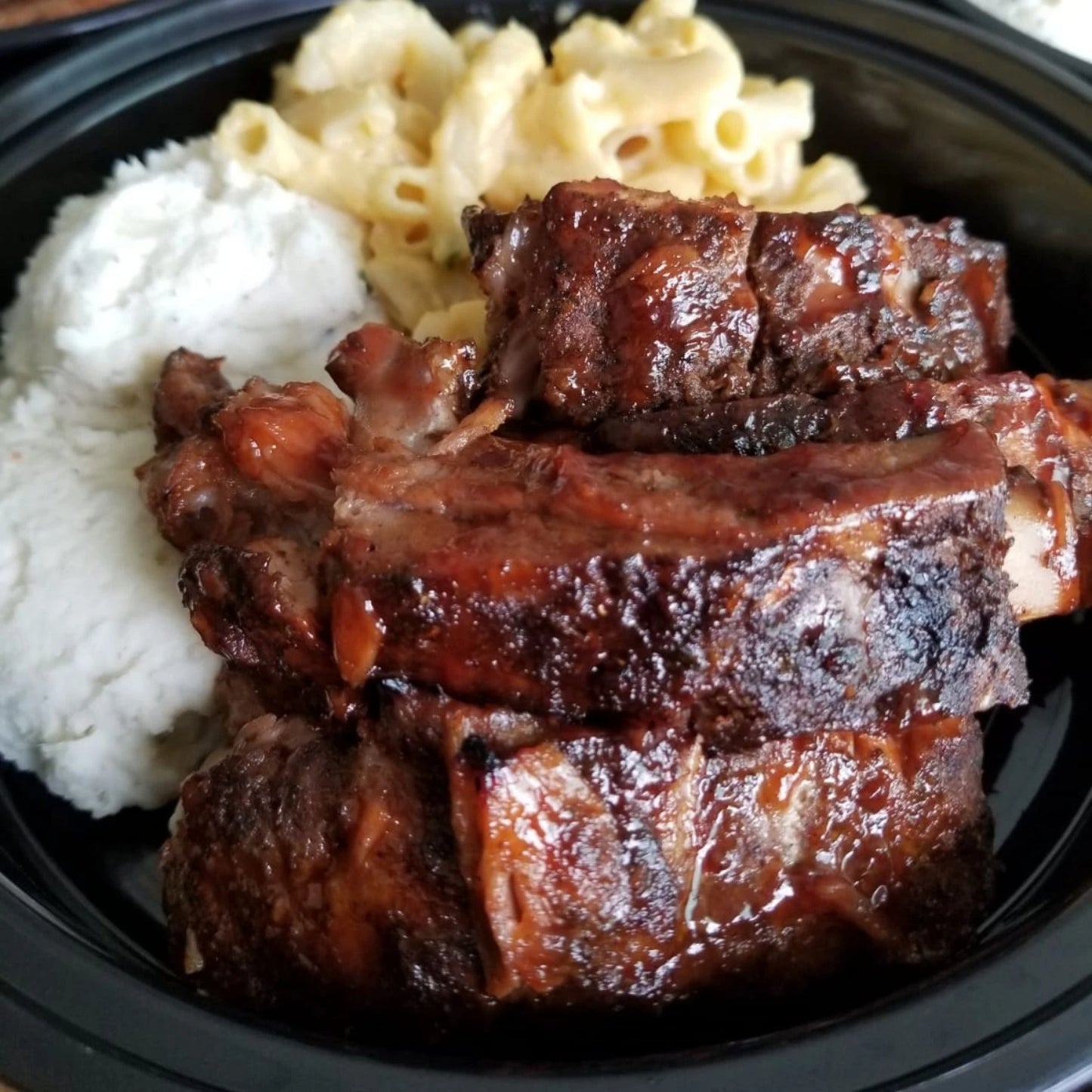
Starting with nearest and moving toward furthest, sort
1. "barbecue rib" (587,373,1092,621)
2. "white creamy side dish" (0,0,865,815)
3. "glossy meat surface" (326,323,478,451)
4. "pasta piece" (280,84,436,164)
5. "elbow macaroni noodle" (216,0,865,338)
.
→ "barbecue rib" (587,373,1092,621) < "glossy meat surface" (326,323,478,451) < "white creamy side dish" (0,0,865,815) < "elbow macaroni noodle" (216,0,865,338) < "pasta piece" (280,84,436,164)

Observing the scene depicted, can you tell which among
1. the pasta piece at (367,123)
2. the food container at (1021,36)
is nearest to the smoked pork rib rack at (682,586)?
the pasta piece at (367,123)

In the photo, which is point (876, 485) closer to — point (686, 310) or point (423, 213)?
point (686, 310)

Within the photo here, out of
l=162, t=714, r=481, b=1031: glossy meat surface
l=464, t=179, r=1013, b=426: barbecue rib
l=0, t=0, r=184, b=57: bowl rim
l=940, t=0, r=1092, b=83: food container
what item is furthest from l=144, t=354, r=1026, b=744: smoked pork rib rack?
l=0, t=0, r=184, b=57: bowl rim

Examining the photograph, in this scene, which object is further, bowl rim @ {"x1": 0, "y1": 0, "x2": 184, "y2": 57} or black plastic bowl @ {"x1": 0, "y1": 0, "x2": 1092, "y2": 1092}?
bowl rim @ {"x1": 0, "y1": 0, "x2": 184, "y2": 57}

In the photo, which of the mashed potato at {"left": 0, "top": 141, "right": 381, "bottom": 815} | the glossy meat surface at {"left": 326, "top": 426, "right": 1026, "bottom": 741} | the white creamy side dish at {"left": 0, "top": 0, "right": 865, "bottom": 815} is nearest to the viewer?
the glossy meat surface at {"left": 326, "top": 426, "right": 1026, "bottom": 741}

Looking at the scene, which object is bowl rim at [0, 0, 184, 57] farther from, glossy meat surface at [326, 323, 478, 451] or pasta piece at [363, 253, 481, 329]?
glossy meat surface at [326, 323, 478, 451]

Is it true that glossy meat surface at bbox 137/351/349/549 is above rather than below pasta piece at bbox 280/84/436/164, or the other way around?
below

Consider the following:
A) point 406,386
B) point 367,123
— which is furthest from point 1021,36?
point 406,386

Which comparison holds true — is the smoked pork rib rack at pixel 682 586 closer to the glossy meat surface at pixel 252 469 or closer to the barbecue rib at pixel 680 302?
the glossy meat surface at pixel 252 469

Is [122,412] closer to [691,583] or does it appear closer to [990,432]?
[691,583]
